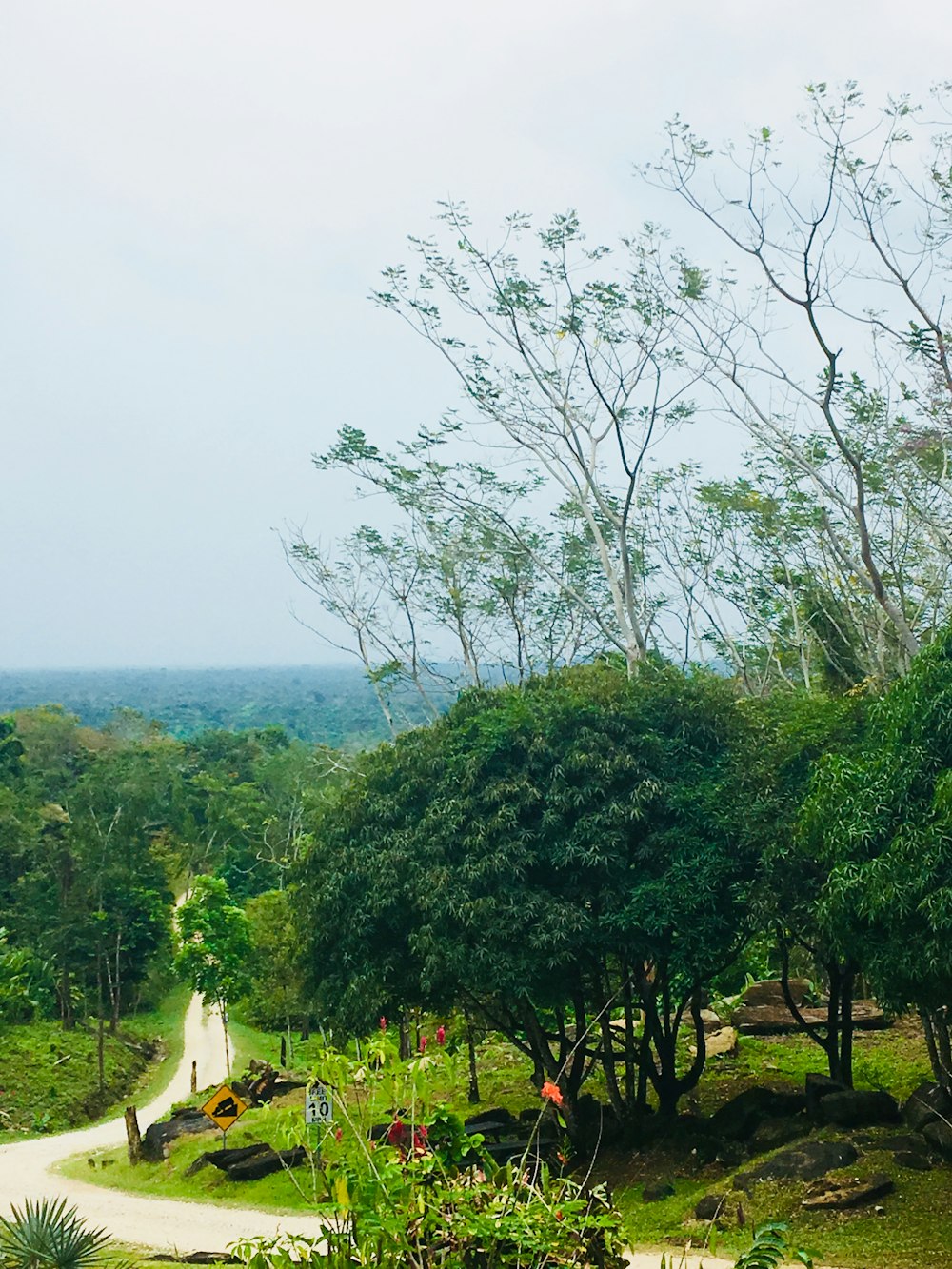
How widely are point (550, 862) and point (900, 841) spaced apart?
5156 mm

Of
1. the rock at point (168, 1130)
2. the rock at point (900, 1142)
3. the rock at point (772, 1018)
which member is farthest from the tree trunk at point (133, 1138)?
the rock at point (900, 1142)

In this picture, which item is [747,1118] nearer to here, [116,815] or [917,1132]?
[917,1132]

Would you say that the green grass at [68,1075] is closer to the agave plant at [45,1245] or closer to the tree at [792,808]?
the agave plant at [45,1245]

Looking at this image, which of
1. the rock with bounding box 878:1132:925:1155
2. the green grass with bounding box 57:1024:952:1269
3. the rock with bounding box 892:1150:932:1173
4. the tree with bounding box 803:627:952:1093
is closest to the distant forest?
the green grass with bounding box 57:1024:952:1269

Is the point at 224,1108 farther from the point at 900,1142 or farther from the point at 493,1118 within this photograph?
the point at 900,1142

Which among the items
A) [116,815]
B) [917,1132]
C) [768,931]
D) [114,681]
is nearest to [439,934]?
[768,931]

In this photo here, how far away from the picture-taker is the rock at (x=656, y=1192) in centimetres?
1335

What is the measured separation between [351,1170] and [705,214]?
1314cm

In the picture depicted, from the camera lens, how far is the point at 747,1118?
14.9 m

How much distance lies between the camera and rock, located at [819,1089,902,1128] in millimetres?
13742

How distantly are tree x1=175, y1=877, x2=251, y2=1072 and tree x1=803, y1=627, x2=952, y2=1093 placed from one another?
752 inches

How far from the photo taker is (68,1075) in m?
30.4

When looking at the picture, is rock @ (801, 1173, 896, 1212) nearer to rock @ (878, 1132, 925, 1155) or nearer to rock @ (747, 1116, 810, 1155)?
rock @ (878, 1132, 925, 1155)

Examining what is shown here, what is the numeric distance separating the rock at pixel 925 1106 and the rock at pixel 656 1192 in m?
2.74
